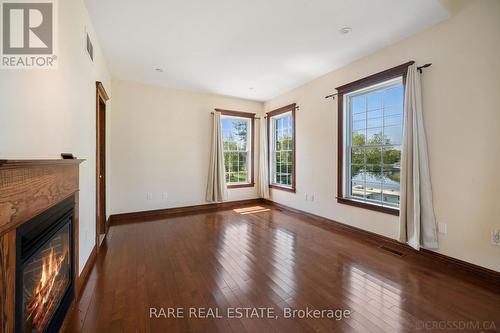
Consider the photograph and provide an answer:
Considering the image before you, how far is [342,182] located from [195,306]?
2.94 metres

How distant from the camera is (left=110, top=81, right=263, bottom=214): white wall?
4215 millimetres

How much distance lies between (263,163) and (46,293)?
4.68m

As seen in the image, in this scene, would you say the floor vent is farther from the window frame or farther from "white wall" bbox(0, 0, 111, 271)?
"white wall" bbox(0, 0, 111, 271)

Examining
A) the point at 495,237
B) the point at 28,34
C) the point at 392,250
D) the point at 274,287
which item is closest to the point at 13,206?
the point at 28,34

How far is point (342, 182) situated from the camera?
3.70 metres

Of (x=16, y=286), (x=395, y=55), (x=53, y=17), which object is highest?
(x=395, y=55)

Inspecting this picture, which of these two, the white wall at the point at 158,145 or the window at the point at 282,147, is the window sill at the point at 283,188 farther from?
the white wall at the point at 158,145

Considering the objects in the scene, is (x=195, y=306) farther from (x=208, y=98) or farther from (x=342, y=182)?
(x=208, y=98)

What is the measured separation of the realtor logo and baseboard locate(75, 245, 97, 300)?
5.66 feet

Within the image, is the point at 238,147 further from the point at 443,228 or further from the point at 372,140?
the point at 443,228

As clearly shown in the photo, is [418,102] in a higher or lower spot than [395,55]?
lower

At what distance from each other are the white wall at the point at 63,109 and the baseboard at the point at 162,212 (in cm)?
163

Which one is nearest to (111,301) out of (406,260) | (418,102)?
(406,260)

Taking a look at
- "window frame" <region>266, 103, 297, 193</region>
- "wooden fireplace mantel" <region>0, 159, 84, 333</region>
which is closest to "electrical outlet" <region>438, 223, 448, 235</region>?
"window frame" <region>266, 103, 297, 193</region>
